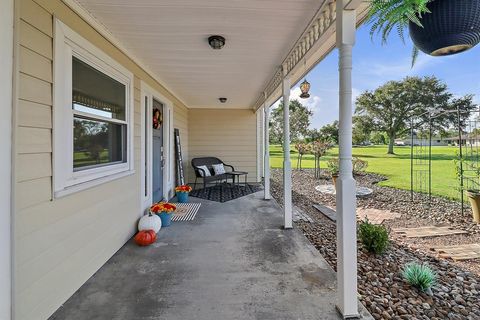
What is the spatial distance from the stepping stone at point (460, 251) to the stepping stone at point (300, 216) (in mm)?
1715

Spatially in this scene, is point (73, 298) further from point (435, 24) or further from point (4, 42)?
point (435, 24)

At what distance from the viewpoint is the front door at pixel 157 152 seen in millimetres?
4648

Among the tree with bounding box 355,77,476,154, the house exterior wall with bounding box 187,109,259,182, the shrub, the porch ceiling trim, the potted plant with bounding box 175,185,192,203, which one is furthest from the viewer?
the tree with bounding box 355,77,476,154

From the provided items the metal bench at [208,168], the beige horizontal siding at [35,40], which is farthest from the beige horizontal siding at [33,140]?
the metal bench at [208,168]

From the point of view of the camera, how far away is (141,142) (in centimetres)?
377

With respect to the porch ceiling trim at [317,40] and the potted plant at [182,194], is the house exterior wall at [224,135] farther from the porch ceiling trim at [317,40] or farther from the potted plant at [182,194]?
the porch ceiling trim at [317,40]

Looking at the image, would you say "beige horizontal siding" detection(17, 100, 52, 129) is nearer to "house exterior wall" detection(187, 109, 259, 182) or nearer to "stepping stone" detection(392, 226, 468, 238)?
"stepping stone" detection(392, 226, 468, 238)

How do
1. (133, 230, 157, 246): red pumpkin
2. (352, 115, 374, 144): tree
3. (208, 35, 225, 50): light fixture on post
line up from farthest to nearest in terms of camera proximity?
(352, 115, 374, 144): tree < (133, 230, 157, 246): red pumpkin < (208, 35, 225, 50): light fixture on post

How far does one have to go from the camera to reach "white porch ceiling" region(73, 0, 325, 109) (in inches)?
85.7

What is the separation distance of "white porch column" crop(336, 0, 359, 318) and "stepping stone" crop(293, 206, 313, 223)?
93.1 inches

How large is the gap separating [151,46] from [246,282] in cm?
291

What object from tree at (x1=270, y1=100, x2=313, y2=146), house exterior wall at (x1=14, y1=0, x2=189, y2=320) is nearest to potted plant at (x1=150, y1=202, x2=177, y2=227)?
house exterior wall at (x1=14, y1=0, x2=189, y2=320)

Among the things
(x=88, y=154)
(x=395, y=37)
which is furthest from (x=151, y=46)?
(x=395, y=37)

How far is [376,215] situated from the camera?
473cm
